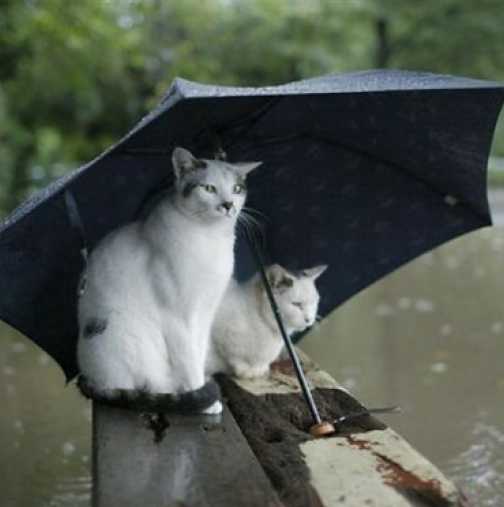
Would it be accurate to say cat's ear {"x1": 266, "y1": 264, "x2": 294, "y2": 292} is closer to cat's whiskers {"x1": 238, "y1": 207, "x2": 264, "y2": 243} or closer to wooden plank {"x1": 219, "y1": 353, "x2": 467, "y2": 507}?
cat's whiskers {"x1": 238, "y1": 207, "x2": 264, "y2": 243}

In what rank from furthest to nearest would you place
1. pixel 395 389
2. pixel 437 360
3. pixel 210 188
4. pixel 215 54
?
pixel 215 54, pixel 437 360, pixel 395 389, pixel 210 188

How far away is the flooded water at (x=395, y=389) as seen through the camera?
322 centimetres

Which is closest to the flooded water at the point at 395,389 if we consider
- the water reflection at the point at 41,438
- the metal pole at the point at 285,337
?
the water reflection at the point at 41,438

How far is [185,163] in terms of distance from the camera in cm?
209

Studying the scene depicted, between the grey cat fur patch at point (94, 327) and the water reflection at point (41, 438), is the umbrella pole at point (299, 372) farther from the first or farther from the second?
the water reflection at point (41, 438)

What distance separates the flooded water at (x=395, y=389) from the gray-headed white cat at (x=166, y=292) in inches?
44.5

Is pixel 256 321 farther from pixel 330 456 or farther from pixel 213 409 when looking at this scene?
pixel 330 456

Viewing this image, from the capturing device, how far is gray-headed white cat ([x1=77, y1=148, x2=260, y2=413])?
2100 mm

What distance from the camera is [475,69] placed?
57.5 feet

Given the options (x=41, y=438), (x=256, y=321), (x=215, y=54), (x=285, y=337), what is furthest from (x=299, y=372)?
(x=215, y=54)

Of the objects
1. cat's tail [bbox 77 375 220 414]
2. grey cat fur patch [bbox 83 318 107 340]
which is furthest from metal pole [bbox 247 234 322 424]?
grey cat fur patch [bbox 83 318 107 340]

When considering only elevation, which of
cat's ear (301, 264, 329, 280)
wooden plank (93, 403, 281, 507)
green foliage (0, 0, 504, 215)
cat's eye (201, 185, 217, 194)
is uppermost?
green foliage (0, 0, 504, 215)

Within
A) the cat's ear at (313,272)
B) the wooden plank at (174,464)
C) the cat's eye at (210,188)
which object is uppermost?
the cat's eye at (210,188)

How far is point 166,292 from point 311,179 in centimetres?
77
